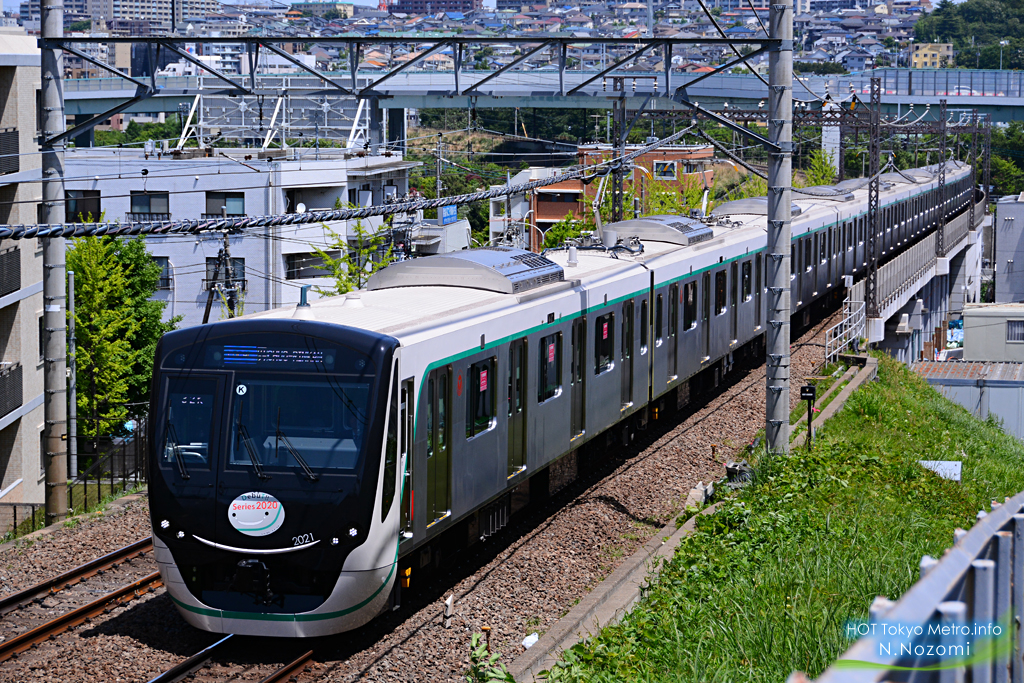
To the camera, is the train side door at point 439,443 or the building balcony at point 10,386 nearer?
the train side door at point 439,443

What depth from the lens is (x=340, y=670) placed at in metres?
8.44

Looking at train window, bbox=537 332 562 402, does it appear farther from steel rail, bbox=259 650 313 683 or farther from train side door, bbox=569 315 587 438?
steel rail, bbox=259 650 313 683

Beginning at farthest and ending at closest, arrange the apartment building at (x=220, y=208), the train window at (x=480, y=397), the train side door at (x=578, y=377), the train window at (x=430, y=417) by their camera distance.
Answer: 1. the apartment building at (x=220, y=208)
2. the train side door at (x=578, y=377)
3. the train window at (x=480, y=397)
4. the train window at (x=430, y=417)

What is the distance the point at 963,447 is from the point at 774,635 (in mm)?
11522

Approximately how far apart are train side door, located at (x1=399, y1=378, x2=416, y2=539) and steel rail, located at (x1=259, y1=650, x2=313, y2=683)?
1134mm

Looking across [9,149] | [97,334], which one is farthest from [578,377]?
[97,334]

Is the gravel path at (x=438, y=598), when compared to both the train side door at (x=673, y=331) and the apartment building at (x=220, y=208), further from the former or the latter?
the apartment building at (x=220, y=208)

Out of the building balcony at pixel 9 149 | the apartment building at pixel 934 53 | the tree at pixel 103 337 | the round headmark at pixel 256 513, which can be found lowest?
the tree at pixel 103 337

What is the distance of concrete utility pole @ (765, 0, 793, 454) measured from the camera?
1248cm

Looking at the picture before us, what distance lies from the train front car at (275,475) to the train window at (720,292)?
11.1 m

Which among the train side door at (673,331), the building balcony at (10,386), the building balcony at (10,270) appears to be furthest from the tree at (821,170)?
the building balcony at (10,386)

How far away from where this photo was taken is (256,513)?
8461mm

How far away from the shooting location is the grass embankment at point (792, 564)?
700cm

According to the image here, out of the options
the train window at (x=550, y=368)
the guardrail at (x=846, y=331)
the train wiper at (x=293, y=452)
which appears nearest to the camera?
the train wiper at (x=293, y=452)
